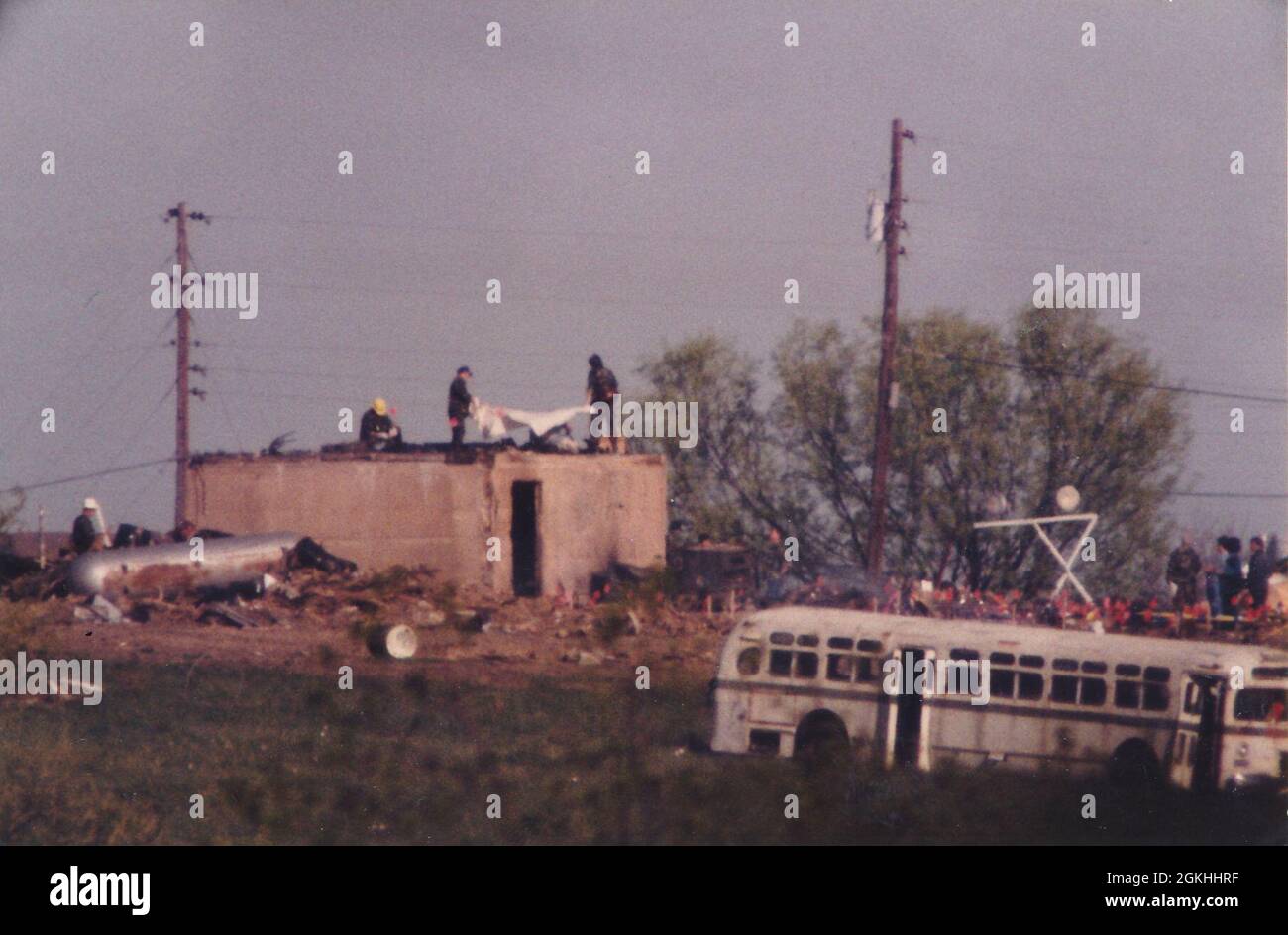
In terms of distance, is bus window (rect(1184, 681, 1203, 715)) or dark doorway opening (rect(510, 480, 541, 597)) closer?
bus window (rect(1184, 681, 1203, 715))

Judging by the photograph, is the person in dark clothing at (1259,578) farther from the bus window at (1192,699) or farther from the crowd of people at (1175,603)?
the bus window at (1192,699)

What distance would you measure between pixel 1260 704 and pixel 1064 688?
56.9 inches

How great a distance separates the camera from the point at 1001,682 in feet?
36.4

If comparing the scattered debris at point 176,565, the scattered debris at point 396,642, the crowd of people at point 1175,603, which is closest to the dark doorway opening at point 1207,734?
the crowd of people at point 1175,603

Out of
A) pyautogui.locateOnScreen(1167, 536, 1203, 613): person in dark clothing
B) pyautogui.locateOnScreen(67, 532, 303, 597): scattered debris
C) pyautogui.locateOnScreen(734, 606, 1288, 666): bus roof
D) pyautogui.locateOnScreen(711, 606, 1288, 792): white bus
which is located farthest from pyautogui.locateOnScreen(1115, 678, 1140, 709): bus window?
pyautogui.locateOnScreen(67, 532, 303, 597): scattered debris

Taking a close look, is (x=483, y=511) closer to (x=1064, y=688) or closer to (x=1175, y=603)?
(x=1064, y=688)

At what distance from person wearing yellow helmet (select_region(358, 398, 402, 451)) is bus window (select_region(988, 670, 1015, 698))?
6.53m

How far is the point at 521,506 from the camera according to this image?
14250 mm

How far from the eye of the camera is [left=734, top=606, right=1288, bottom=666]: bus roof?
35.6 ft

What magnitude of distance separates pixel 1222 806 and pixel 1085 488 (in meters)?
11.9

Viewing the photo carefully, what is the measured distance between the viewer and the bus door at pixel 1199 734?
10641mm

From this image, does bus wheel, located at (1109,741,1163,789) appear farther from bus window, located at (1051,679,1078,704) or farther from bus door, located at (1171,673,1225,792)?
bus window, located at (1051,679,1078,704)
